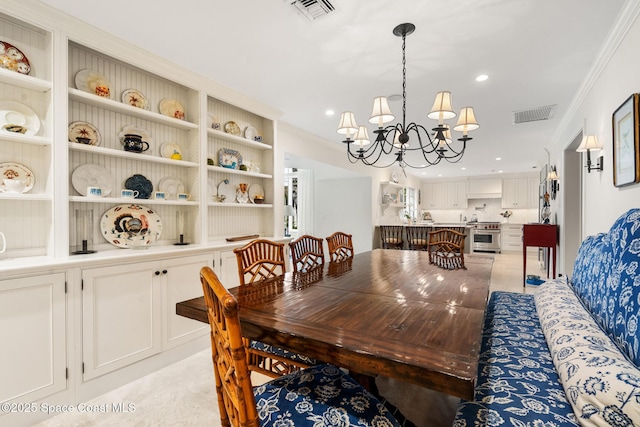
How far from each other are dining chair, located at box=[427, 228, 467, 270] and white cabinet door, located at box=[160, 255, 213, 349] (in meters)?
2.06

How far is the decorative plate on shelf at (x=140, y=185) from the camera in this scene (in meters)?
2.54

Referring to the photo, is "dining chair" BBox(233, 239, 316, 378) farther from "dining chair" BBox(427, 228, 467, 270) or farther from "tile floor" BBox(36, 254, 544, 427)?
"dining chair" BBox(427, 228, 467, 270)

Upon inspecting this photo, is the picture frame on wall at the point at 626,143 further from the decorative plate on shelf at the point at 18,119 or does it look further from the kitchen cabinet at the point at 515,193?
the kitchen cabinet at the point at 515,193

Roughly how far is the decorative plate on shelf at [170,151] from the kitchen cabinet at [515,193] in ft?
31.6

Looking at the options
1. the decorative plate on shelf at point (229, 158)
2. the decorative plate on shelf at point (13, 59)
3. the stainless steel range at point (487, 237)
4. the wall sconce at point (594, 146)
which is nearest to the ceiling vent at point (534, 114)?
the wall sconce at point (594, 146)

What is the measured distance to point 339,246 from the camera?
288 cm

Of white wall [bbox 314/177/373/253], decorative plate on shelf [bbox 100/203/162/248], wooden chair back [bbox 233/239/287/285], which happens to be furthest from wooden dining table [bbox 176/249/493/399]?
white wall [bbox 314/177/373/253]

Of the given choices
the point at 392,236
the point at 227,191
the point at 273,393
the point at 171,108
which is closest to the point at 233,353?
the point at 273,393

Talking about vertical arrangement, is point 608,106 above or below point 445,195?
above

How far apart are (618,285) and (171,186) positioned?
3140 mm

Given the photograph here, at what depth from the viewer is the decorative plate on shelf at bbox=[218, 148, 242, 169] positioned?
329cm

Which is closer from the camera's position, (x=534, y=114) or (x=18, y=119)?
(x=18, y=119)

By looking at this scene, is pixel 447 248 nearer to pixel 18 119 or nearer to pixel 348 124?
pixel 348 124

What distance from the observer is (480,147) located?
564 cm
